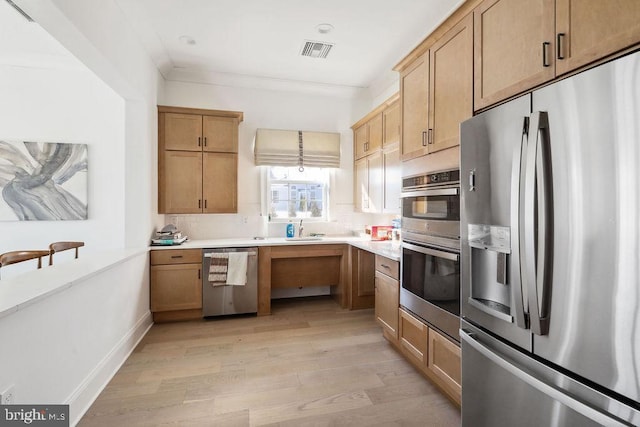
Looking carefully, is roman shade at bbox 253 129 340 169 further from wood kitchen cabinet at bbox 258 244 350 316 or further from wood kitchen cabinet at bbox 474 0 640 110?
wood kitchen cabinet at bbox 474 0 640 110

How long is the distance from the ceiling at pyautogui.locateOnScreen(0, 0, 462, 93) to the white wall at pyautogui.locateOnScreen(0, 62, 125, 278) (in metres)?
0.21

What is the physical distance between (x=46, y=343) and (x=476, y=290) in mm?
2253

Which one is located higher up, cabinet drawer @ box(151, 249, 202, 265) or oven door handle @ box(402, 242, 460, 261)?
oven door handle @ box(402, 242, 460, 261)

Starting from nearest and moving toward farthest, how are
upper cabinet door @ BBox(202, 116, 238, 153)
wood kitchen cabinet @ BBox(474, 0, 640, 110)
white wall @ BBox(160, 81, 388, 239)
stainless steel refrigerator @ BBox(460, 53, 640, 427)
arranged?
stainless steel refrigerator @ BBox(460, 53, 640, 427)
wood kitchen cabinet @ BBox(474, 0, 640, 110)
upper cabinet door @ BBox(202, 116, 238, 153)
white wall @ BBox(160, 81, 388, 239)

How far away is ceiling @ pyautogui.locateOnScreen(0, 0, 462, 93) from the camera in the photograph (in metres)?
2.49

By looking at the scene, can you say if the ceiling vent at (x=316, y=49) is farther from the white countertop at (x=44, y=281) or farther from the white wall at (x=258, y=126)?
the white countertop at (x=44, y=281)

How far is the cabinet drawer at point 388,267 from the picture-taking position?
2489mm

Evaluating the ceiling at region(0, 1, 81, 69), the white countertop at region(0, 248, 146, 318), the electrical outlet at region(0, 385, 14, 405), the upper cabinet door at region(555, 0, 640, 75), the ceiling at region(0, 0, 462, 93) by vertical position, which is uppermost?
the ceiling at region(0, 0, 462, 93)

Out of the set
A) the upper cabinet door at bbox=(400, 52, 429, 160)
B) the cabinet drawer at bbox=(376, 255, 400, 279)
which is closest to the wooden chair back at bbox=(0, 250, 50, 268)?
the cabinet drawer at bbox=(376, 255, 400, 279)

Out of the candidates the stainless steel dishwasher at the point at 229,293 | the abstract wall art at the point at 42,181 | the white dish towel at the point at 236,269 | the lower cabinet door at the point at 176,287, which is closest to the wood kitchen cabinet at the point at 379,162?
the stainless steel dishwasher at the point at 229,293

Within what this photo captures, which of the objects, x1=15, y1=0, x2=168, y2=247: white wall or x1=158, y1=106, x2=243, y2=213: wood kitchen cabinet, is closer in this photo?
x1=15, y1=0, x2=168, y2=247: white wall

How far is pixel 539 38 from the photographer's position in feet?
4.23

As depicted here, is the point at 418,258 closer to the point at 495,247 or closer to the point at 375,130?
the point at 495,247

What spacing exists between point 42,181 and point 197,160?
167 centimetres
